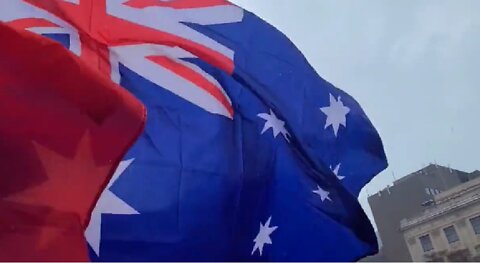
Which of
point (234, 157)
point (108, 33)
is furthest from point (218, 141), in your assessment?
point (108, 33)

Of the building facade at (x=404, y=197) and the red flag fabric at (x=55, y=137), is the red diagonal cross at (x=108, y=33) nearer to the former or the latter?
the red flag fabric at (x=55, y=137)

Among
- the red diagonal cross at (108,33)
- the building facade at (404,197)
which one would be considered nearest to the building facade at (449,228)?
the building facade at (404,197)

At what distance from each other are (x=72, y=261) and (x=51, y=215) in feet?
0.91

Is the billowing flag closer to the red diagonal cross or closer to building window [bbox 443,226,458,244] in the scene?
the red diagonal cross

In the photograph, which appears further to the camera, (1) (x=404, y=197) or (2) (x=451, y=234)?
(1) (x=404, y=197)

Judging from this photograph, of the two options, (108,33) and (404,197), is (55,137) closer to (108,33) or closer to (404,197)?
(108,33)

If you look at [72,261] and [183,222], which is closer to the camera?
[72,261]

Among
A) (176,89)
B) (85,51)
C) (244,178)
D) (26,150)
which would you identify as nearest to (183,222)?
(244,178)

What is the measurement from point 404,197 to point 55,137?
199 ft

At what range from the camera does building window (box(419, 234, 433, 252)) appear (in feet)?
163

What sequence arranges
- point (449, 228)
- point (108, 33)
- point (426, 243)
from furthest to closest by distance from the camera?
point (426, 243) < point (449, 228) < point (108, 33)

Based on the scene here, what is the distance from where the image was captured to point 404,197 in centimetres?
6194

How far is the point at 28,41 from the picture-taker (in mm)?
3705

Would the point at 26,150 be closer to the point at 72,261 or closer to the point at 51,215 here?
the point at 51,215
